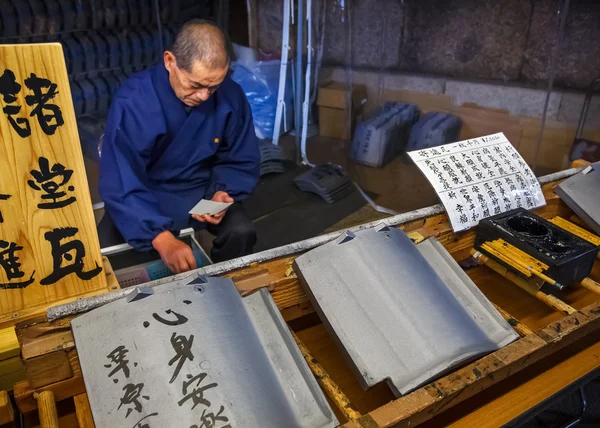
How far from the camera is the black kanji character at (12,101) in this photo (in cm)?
105

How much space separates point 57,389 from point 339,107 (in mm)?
4731

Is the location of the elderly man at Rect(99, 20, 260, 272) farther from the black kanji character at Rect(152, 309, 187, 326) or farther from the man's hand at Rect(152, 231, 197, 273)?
the black kanji character at Rect(152, 309, 187, 326)

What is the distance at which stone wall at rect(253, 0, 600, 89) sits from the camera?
14.7 feet

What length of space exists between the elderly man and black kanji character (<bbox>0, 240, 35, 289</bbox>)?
2.19ft

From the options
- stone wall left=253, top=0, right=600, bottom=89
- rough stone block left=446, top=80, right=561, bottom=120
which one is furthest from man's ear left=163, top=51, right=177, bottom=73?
rough stone block left=446, top=80, right=561, bottom=120

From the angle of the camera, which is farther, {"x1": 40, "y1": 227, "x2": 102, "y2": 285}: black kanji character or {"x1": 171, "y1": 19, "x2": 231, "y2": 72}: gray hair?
{"x1": 171, "y1": 19, "x2": 231, "y2": 72}: gray hair

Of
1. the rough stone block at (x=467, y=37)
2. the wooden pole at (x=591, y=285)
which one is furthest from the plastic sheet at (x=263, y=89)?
the wooden pole at (x=591, y=285)

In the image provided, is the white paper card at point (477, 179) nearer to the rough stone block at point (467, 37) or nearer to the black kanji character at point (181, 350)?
the black kanji character at point (181, 350)

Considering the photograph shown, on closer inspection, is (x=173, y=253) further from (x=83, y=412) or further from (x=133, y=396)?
(x=133, y=396)

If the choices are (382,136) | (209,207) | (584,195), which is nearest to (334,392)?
(584,195)

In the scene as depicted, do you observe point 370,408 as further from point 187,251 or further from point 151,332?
point 187,251

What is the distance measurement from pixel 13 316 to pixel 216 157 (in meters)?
1.59

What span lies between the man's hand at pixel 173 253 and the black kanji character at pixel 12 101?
0.84m

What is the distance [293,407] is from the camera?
3.13ft
